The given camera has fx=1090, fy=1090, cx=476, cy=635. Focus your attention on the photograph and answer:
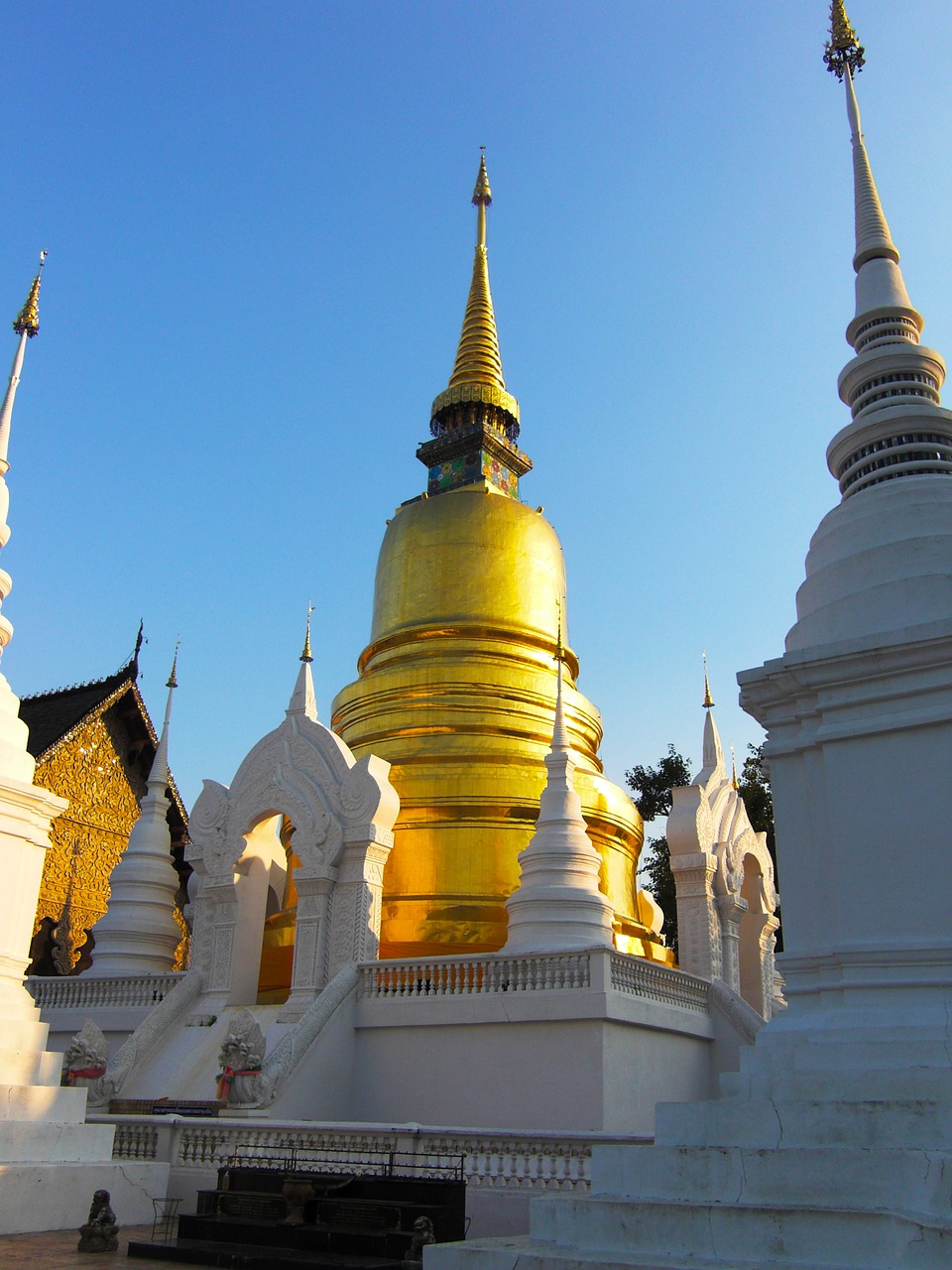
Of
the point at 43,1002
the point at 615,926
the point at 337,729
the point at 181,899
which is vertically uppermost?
the point at 337,729

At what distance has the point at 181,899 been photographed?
22844 mm

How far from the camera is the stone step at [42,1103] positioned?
25.0ft

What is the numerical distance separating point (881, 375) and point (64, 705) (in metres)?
19.3

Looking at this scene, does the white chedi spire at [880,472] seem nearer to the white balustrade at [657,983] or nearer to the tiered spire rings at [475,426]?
the white balustrade at [657,983]

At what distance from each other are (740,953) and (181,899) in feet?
38.2

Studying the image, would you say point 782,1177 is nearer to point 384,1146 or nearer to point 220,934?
point 384,1146

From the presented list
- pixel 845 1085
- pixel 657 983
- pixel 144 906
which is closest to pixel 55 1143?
pixel 845 1085

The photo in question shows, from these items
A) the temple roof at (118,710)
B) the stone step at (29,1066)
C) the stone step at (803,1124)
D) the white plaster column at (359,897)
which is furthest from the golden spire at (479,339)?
the stone step at (803,1124)

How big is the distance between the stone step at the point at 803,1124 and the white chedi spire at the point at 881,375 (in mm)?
3544

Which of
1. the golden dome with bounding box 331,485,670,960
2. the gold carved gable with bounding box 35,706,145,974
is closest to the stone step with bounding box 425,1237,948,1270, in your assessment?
the golden dome with bounding box 331,485,670,960

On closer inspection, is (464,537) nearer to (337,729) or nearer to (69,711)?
(337,729)

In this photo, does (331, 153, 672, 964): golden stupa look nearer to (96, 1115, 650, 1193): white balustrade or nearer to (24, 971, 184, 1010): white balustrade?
(24, 971, 184, 1010): white balustrade

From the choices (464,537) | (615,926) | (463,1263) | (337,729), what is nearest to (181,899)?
(337,729)

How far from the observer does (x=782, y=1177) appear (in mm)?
4422
